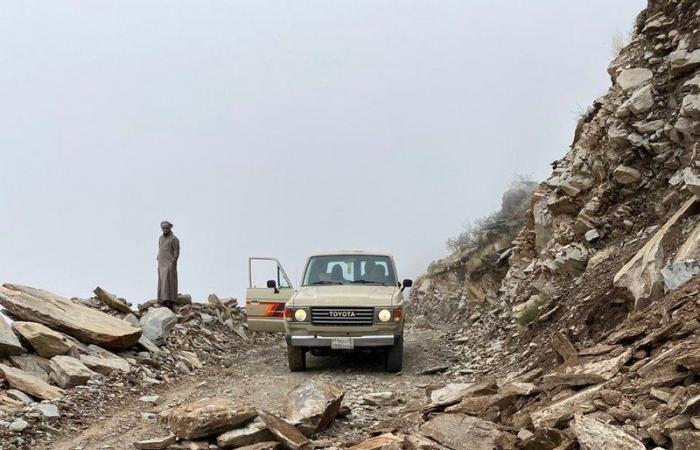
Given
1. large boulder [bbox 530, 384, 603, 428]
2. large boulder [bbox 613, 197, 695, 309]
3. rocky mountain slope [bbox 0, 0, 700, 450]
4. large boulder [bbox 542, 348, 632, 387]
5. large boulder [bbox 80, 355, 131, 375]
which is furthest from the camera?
large boulder [bbox 80, 355, 131, 375]

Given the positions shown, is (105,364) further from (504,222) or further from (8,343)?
(504,222)

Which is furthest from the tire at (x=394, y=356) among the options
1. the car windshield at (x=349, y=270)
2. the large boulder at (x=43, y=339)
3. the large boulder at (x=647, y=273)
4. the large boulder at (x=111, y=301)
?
the large boulder at (x=111, y=301)

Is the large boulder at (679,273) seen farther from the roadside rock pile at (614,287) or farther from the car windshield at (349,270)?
the car windshield at (349,270)

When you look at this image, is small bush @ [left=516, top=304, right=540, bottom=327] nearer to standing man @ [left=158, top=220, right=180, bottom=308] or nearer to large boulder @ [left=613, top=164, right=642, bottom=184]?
large boulder @ [left=613, top=164, right=642, bottom=184]

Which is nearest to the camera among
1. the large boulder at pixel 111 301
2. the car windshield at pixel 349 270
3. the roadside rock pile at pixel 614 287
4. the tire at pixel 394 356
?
the roadside rock pile at pixel 614 287

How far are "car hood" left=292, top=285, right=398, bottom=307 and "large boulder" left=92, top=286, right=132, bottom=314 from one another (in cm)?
453

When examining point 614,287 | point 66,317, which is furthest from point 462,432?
point 66,317

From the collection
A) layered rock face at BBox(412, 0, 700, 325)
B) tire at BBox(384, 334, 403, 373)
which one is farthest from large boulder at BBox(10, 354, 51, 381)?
layered rock face at BBox(412, 0, 700, 325)

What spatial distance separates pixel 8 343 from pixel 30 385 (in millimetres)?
957

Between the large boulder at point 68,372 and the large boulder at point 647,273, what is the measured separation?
7.12 metres

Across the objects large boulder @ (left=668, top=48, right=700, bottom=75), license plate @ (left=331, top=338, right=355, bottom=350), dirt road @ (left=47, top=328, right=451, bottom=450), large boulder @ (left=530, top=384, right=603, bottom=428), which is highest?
large boulder @ (left=668, top=48, right=700, bottom=75)

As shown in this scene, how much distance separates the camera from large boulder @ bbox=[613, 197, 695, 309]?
20.5 ft

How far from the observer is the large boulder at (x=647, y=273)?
246 inches

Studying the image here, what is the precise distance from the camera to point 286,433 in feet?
17.6
